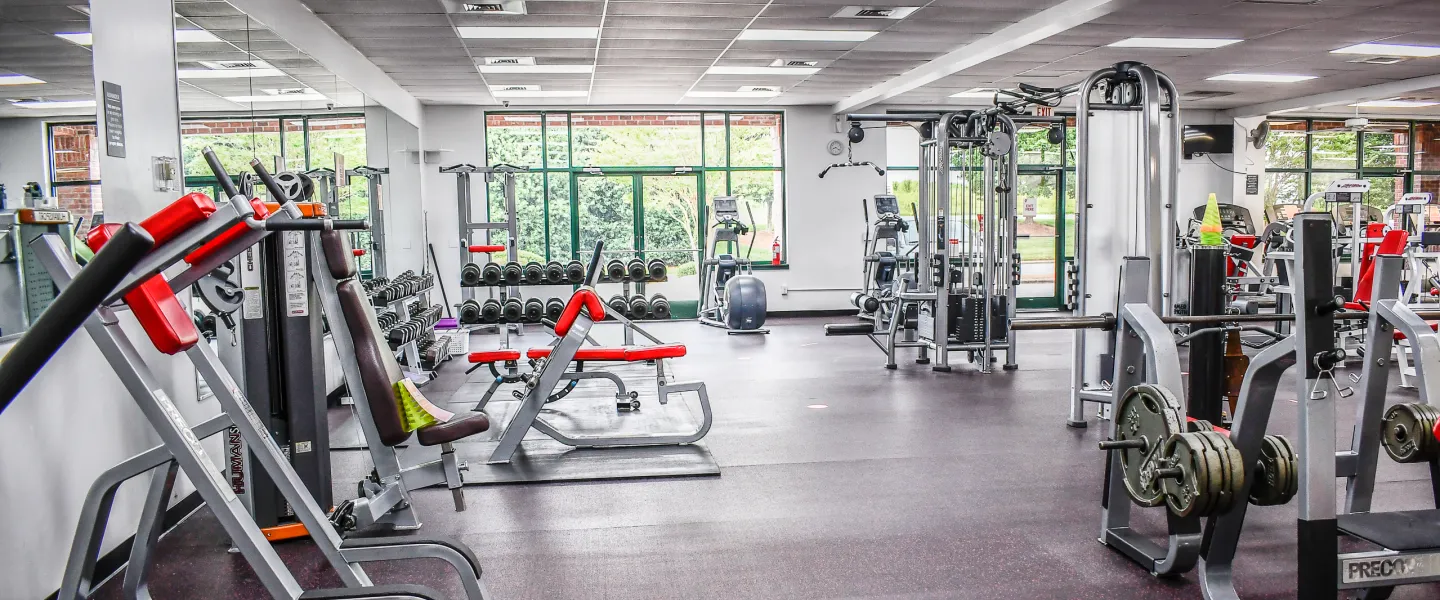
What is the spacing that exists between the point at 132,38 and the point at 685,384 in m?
2.67

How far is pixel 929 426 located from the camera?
4871mm

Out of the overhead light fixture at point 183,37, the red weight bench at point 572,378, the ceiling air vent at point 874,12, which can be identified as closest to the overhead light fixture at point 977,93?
the ceiling air vent at point 874,12

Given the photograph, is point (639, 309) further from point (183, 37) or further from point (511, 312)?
point (183, 37)

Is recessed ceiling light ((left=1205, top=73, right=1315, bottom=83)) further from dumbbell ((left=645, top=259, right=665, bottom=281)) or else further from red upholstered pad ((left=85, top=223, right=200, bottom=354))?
red upholstered pad ((left=85, top=223, right=200, bottom=354))

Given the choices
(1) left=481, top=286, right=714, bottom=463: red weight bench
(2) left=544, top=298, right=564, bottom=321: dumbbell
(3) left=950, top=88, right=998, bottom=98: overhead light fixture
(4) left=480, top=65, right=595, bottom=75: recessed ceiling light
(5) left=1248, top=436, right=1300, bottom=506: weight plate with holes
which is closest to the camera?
(5) left=1248, top=436, right=1300, bottom=506: weight plate with holes

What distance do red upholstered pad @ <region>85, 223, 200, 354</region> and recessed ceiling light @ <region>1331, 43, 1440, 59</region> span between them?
847 centimetres

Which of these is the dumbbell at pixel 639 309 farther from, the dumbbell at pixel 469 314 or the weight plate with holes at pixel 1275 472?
the weight plate with holes at pixel 1275 472

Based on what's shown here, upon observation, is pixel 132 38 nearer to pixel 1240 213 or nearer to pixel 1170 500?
pixel 1170 500

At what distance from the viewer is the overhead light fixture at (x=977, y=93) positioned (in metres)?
9.38

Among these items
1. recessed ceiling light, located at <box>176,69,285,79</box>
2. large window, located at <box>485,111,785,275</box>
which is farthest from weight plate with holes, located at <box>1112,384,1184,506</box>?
large window, located at <box>485,111,785,275</box>

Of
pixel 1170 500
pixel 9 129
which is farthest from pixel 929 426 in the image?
pixel 9 129

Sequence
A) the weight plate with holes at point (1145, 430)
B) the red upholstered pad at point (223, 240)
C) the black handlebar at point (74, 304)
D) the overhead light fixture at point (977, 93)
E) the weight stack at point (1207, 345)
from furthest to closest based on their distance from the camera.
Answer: the overhead light fixture at point (977, 93) → the weight stack at point (1207, 345) → the weight plate with holes at point (1145, 430) → the red upholstered pad at point (223, 240) → the black handlebar at point (74, 304)

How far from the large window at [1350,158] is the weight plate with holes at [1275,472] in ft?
35.8

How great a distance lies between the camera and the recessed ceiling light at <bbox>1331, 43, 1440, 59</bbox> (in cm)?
727
